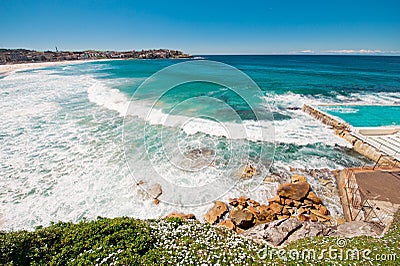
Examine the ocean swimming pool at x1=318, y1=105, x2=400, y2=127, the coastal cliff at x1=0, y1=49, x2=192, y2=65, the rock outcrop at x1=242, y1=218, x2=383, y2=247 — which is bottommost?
the rock outcrop at x1=242, y1=218, x2=383, y2=247

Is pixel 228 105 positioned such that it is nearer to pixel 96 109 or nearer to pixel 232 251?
pixel 96 109

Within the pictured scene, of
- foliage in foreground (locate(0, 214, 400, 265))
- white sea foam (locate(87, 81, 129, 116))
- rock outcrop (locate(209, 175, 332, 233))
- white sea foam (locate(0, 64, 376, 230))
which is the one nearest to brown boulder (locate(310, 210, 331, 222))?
rock outcrop (locate(209, 175, 332, 233))

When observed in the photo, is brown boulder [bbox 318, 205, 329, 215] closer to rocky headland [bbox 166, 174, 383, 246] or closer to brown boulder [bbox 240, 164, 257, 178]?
rocky headland [bbox 166, 174, 383, 246]

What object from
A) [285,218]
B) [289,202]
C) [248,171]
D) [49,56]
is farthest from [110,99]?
[49,56]

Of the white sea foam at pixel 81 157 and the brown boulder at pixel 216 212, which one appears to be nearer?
the brown boulder at pixel 216 212

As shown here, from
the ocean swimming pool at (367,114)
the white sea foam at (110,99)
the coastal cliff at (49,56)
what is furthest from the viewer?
the coastal cliff at (49,56)

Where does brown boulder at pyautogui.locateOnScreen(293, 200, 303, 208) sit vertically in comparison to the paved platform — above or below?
below

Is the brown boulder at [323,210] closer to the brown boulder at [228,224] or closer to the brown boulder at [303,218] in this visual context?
the brown boulder at [303,218]

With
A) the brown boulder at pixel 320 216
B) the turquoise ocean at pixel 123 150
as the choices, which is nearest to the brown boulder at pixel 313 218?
the brown boulder at pixel 320 216
